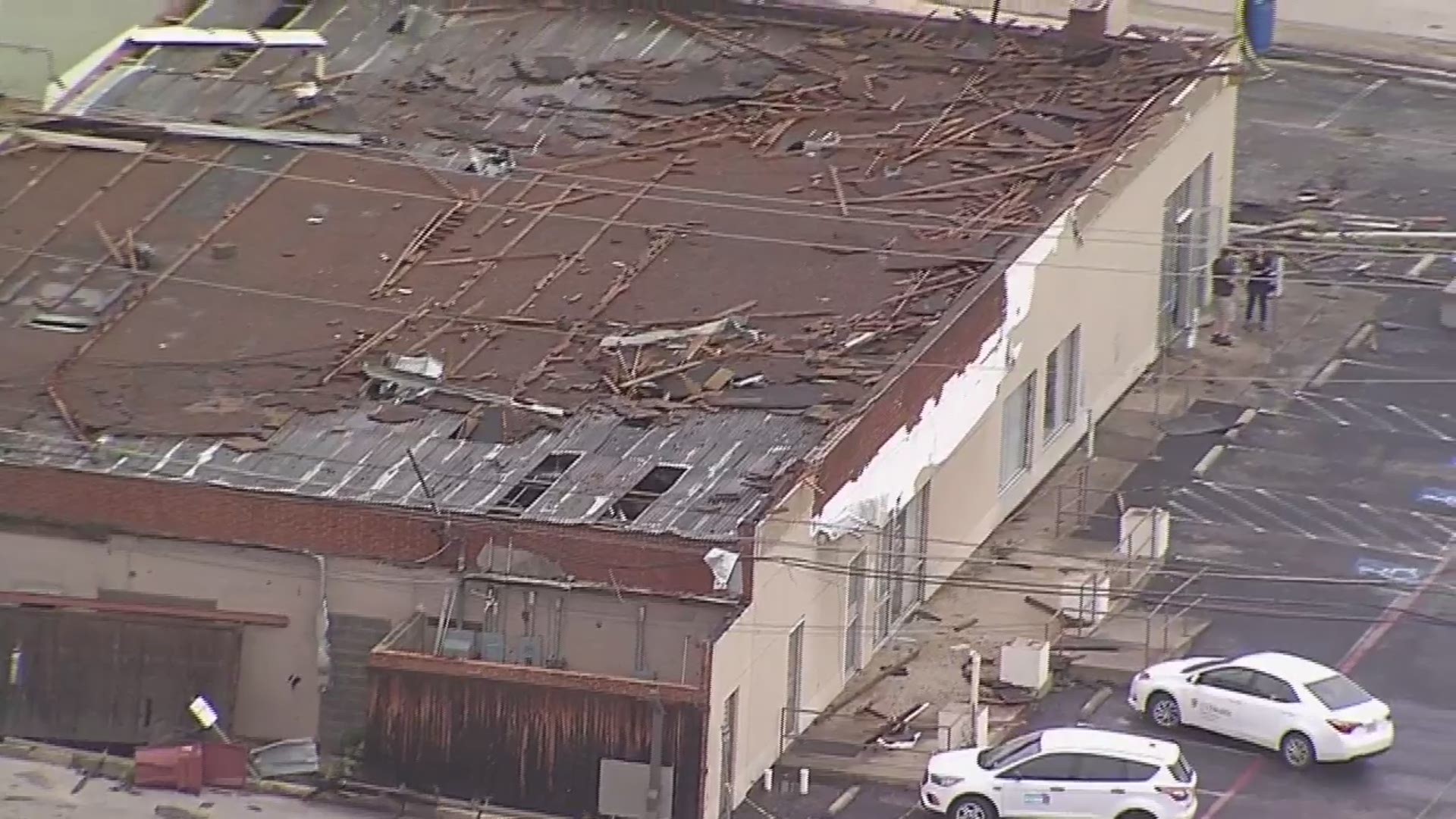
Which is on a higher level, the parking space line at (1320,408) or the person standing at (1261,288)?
the person standing at (1261,288)

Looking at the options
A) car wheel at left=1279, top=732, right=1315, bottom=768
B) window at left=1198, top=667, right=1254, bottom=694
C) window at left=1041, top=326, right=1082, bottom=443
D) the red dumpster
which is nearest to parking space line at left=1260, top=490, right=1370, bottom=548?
window at left=1041, top=326, right=1082, bottom=443

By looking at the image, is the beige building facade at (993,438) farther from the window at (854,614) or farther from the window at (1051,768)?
the window at (1051,768)

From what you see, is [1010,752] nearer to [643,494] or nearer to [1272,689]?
[1272,689]

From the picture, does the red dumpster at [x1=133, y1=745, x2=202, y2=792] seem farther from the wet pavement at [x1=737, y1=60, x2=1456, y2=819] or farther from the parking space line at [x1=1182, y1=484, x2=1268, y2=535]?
the parking space line at [x1=1182, y1=484, x2=1268, y2=535]

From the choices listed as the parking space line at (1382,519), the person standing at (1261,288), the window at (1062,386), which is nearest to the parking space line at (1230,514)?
the parking space line at (1382,519)

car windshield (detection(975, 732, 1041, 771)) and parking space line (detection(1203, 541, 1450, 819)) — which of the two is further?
parking space line (detection(1203, 541, 1450, 819))

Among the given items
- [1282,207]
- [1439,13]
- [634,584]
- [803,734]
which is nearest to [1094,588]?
[803,734]
